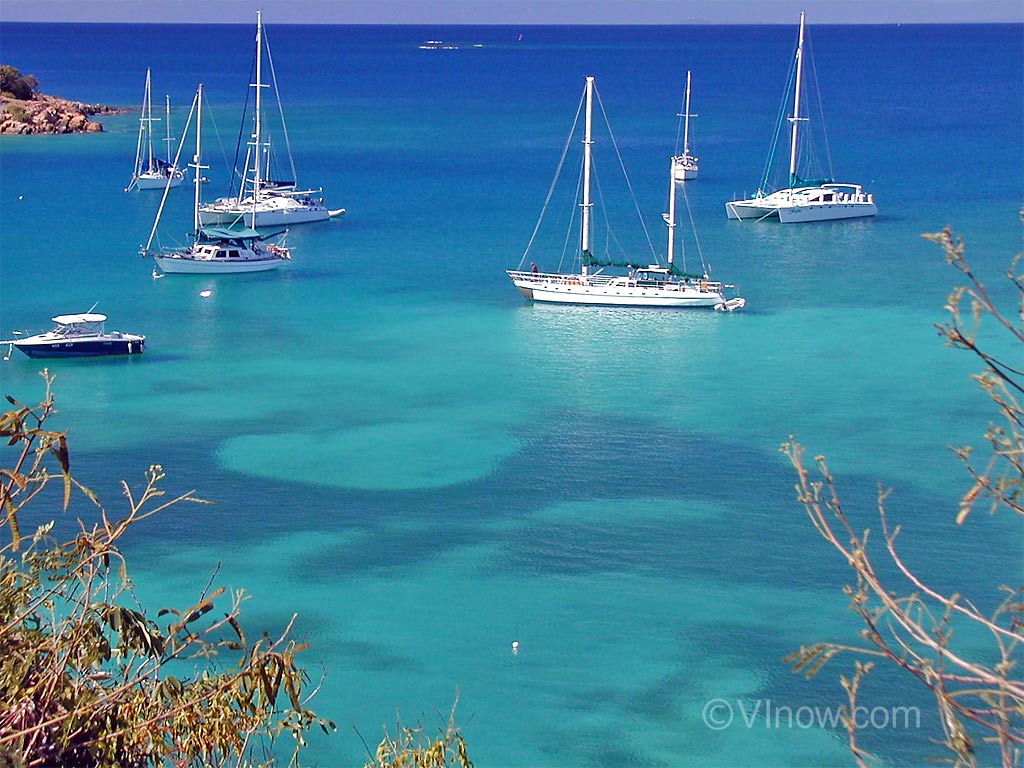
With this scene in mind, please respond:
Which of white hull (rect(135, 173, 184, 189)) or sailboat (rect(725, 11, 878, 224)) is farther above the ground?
sailboat (rect(725, 11, 878, 224))

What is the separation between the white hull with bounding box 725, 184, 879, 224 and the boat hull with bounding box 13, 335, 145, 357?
791 inches

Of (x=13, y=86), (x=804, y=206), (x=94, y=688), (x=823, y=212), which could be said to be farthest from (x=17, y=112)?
(x=94, y=688)

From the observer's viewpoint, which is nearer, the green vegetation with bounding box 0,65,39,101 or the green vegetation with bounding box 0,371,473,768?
the green vegetation with bounding box 0,371,473,768

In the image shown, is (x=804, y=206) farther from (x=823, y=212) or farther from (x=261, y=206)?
(x=261, y=206)

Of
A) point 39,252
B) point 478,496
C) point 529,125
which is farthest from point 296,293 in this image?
point 529,125

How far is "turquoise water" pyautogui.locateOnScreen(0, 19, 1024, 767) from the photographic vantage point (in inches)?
512

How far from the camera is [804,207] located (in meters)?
39.7

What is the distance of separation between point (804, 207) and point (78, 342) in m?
22.5

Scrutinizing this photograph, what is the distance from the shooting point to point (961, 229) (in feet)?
122

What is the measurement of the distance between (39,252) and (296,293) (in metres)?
8.00

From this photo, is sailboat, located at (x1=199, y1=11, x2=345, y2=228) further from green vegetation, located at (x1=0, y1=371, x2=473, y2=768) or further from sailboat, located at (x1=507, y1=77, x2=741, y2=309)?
green vegetation, located at (x1=0, y1=371, x2=473, y2=768)

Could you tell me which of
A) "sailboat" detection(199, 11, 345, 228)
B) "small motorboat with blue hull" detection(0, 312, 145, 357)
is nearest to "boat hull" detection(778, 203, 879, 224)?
"sailboat" detection(199, 11, 345, 228)

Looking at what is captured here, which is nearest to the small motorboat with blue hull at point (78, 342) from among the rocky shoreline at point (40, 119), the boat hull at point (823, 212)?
the boat hull at point (823, 212)

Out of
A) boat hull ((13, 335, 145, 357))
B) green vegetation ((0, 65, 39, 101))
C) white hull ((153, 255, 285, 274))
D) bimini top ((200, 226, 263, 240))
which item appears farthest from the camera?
green vegetation ((0, 65, 39, 101))
